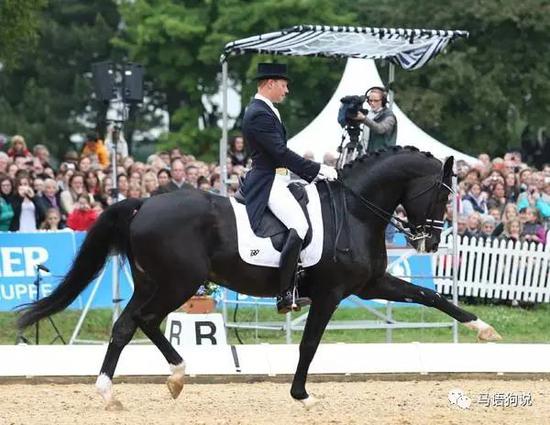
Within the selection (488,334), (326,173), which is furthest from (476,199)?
(326,173)

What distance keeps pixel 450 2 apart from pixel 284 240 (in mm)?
24511

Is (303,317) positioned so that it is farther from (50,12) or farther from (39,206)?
(50,12)

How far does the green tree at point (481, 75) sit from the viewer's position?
103 ft

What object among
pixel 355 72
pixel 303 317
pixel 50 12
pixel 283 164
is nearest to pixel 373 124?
pixel 303 317

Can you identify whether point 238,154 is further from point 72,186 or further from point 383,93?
point 383,93

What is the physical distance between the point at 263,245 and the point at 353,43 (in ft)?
14.5

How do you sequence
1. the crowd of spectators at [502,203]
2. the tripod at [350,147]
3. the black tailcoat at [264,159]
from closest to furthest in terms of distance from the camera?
1. the black tailcoat at [264,159]
2. the tripod at [350,147]
3. the crowd of spectators at [502,203]

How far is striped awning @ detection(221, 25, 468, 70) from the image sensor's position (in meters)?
12.7

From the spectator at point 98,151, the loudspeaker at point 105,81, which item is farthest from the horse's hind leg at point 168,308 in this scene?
the spectator at point 98,151

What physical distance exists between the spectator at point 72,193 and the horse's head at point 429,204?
23.6 feet

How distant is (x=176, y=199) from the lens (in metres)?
9.27

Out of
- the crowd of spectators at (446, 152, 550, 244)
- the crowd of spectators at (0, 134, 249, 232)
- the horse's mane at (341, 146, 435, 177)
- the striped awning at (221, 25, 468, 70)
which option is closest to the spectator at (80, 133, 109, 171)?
the crowd of spectators at (0, 134, 249, 232)

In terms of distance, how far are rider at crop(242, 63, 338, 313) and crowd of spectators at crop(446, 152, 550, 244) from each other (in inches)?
278

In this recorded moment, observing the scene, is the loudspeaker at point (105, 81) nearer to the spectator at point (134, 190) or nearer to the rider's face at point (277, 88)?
the spectator at point (134, 190)
